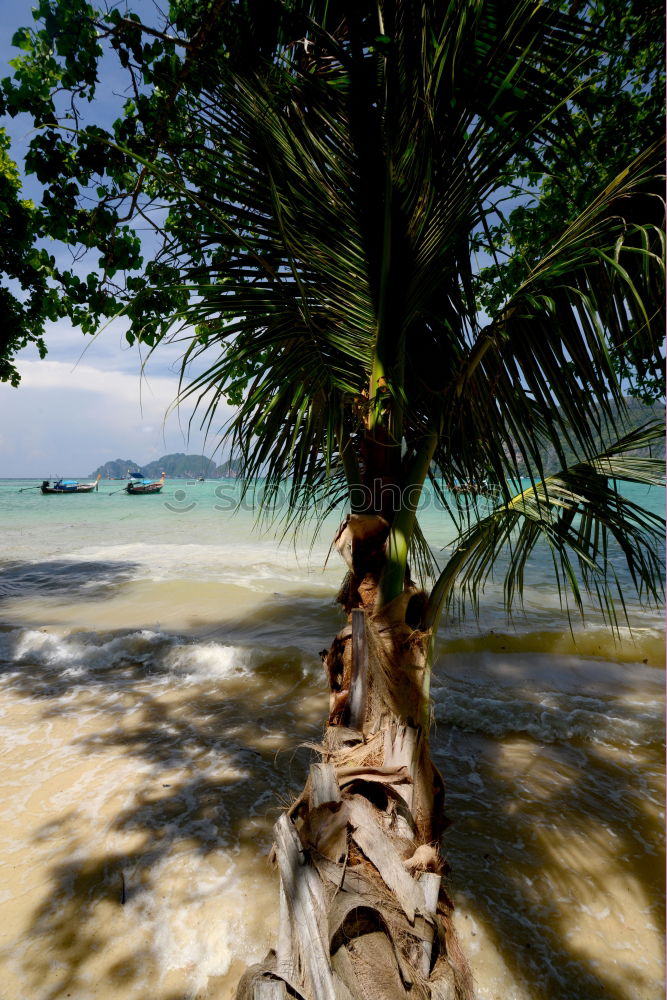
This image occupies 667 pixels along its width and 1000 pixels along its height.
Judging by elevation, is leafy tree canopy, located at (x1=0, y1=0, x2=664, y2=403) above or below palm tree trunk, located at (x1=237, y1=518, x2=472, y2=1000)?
above

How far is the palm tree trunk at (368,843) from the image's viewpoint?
143cm

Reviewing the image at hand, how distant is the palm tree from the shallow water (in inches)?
40.3

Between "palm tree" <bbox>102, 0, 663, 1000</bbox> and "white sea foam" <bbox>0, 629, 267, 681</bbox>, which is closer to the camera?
"palm tree" <bbox>102, 0, 663, 1000</bbox>

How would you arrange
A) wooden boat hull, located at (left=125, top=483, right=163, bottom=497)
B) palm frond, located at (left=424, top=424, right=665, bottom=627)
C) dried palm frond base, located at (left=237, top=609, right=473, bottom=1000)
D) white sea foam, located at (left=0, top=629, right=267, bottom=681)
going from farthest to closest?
wooden boat hull, located at (left=125, top=483, right=163, bottom=497) < white sea foam, located at (left=0, top=629, right=267, bottom=681) < palm frond, located at (left=424, top=424, right=665, bottom=627) < dried palm frond base, located at (left=237, top=609, right=473, bottom=1000)

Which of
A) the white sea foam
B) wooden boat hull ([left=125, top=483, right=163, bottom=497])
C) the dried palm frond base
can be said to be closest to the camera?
the dried palm frond base

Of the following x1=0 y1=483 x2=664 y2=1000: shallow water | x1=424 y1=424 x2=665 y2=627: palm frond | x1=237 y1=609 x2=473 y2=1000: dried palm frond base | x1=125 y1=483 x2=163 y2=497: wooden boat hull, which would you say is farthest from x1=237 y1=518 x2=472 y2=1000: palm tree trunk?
x1=125 y1=483 x2=163 y2=497: wooden boat hull

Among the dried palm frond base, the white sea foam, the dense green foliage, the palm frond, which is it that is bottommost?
the white sea foam

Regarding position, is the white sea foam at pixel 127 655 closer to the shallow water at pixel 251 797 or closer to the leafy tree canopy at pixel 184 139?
the shallow water at pixel 251 797

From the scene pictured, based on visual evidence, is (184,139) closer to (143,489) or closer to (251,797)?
(251,797)

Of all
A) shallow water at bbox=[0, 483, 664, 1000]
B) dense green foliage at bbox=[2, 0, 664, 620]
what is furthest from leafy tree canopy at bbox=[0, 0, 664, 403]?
shallow water at bbox=[0, 483, 664, 1000]

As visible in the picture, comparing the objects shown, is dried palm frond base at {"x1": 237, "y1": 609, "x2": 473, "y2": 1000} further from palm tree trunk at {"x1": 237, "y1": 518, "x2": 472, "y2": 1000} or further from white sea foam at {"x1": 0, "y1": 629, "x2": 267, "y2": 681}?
white sea foam at {"x1": 0, "y1": 629, "x2": 267, "y2": 681}

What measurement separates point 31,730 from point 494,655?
5.13 metres

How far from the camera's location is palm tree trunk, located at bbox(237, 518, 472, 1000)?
1426mm

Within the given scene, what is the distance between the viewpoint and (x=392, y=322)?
75.8 inches
